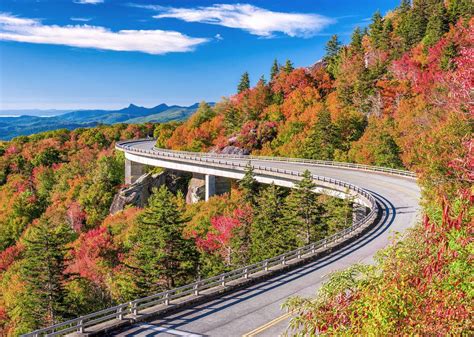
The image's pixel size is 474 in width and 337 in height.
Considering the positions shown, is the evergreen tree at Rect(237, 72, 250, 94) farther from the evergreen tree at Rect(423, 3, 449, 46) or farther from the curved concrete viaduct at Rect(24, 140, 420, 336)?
the curved concrete viaduct at Rect(24, 140, 420, 336)

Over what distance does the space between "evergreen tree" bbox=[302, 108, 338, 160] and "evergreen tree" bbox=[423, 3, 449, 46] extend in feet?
97.0

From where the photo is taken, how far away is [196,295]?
2016 cm

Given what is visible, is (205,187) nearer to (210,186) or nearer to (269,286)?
(210,186)

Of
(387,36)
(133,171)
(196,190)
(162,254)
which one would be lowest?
(196,190)

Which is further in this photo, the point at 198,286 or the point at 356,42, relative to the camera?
the point at 356,42

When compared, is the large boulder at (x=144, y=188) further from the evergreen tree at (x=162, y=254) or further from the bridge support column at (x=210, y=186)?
the evergreen tree at (x=162, y=254)

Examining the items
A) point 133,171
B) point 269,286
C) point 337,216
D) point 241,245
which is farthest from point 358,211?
point 133,171

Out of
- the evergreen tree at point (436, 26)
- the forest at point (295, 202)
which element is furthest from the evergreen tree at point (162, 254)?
the evergreen tree at point (436, 26)

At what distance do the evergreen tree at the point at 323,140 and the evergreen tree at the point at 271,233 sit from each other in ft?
107

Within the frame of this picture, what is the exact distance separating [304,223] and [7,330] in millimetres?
30283

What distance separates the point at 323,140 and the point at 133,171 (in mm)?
41611

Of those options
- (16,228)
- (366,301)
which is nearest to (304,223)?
(366,301)

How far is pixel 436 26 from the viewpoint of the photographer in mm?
86312

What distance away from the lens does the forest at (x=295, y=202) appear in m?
8.17
